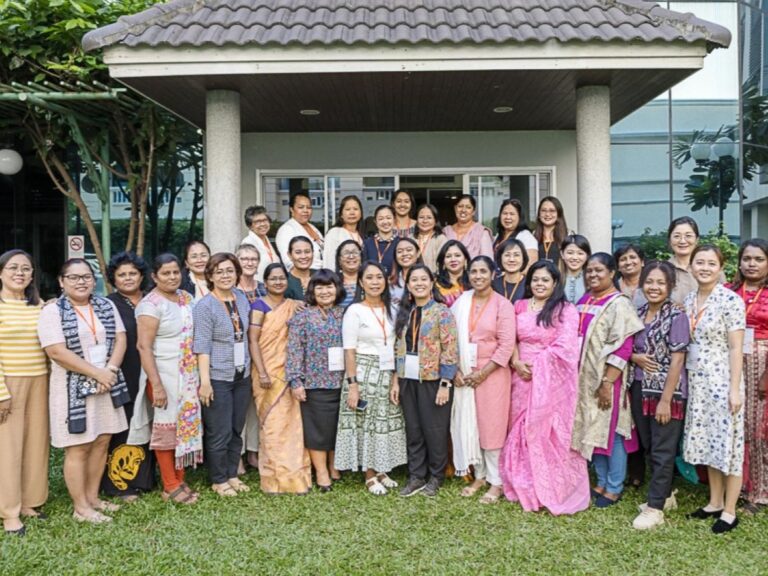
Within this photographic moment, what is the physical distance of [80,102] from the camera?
7055 millimetres

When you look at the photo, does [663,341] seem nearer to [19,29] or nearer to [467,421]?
[467,421]

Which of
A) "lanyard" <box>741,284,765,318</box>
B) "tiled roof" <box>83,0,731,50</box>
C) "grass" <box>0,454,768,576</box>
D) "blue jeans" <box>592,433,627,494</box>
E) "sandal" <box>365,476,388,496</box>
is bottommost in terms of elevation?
"grass" <box>0,454,768,576</box>

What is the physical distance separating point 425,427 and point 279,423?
3.56 ft

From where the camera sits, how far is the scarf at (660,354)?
399 cm

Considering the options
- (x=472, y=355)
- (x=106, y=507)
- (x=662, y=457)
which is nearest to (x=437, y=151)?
(x=472, y=355)

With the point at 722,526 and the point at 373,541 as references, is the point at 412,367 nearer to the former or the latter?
the point at 373,541

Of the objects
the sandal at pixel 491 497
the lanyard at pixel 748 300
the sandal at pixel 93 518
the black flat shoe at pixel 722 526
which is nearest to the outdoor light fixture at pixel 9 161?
the sandal at pixel 93 518

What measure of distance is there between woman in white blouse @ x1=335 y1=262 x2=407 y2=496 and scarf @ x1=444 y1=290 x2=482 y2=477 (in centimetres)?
40

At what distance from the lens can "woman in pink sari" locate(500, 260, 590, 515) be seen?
166 inches

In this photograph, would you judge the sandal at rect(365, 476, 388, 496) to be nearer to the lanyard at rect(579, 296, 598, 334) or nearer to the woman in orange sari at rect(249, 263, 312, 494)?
the woman in orange sari at rect(249, 263, 312, 494)

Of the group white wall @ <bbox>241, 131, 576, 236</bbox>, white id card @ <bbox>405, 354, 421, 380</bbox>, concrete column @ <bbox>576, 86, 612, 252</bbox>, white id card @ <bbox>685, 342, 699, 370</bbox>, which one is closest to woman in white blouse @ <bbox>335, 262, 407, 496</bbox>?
white id card @ <bbox>405, 354, 421, 380</bbox>

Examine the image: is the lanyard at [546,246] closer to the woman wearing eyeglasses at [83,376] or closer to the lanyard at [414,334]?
the lanyard at [414,334]

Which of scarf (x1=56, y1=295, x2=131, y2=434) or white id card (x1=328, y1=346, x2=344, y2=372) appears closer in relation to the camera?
scarf (x1=56, y1=295, x2=131, y2=434)

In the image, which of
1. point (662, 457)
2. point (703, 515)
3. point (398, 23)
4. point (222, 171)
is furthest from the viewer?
point (222, 171)
